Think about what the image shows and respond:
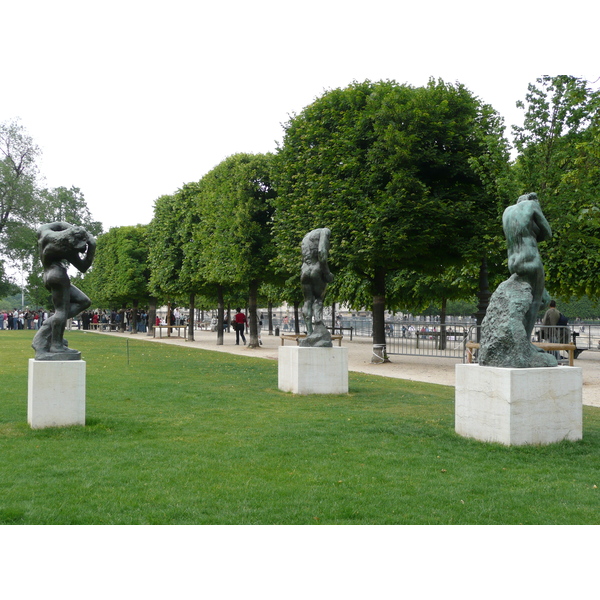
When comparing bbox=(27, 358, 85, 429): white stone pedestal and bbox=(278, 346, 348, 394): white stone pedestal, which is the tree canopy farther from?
bbox=(27, 358, 85, 429): white stone pedestal

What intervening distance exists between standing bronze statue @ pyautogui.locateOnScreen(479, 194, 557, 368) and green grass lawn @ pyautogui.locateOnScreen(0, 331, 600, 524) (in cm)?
110

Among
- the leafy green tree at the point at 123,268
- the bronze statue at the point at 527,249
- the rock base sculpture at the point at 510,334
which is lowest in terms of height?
the rock base sculpture at the point at 510,334

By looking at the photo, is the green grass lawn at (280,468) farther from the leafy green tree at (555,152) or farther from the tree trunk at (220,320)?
the tree trunk at (220,320)

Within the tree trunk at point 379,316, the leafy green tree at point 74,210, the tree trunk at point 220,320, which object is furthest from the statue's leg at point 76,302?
the leafy green tree at point 74,210

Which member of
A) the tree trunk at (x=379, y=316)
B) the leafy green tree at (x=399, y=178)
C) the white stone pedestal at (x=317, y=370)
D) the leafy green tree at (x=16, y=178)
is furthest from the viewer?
the leafy green tree at (x=16, y=178)

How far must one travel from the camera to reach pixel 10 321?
179 feet

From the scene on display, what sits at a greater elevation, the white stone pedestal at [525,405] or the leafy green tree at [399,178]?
the leafy green tree at [399,178]

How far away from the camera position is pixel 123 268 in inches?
1911

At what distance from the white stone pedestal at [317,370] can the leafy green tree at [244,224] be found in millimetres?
14620

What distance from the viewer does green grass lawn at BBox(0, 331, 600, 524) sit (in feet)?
15.6

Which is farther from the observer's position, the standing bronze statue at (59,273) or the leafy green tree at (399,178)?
the leafy green tree at (399,178)

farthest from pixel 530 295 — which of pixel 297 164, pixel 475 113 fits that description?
pixel 297 164

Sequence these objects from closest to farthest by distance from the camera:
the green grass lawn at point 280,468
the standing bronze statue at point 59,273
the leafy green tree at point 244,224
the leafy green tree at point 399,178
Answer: the green grass lawn at point 280,468, the standing bronze statue at point 59,273, the leafy green tree at point 399,178, the leafy green tree at point 244,224

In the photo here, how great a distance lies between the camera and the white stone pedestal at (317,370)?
473 inches
